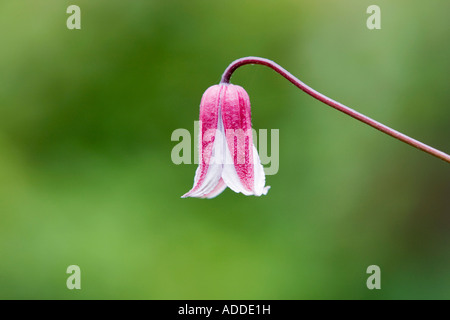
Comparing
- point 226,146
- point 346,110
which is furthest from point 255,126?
point 346,110

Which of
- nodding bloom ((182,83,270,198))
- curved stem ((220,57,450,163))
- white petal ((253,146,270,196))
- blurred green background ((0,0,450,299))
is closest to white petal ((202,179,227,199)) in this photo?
nodding bloom ((182,83,270,198))

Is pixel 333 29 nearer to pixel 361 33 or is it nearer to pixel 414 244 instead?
pixel 361 33

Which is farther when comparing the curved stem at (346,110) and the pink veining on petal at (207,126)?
the pink veining on petal at (207,126)

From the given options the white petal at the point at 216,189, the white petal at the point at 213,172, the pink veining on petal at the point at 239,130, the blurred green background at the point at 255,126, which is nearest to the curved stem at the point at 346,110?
the pink veining on petal at the point at 239,130

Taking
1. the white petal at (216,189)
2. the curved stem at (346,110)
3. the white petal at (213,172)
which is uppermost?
the curved stem at (346,110)

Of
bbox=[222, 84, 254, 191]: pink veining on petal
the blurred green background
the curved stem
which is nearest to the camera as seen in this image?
the curved stem

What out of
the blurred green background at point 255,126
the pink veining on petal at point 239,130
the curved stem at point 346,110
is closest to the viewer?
the curved stem at point 346,110

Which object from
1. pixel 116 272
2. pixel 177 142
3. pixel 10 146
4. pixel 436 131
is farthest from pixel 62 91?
pixel 436 131

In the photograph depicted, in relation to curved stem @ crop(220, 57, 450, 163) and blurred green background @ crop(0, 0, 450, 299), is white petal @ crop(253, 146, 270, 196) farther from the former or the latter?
blurred green background @ crop(0, 0, 450, 299)

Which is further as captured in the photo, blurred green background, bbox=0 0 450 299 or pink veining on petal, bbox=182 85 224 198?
blurred green background, bbox=0 0 450 299

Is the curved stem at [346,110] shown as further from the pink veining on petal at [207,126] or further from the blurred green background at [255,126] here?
the blurred green background at [255,126]
